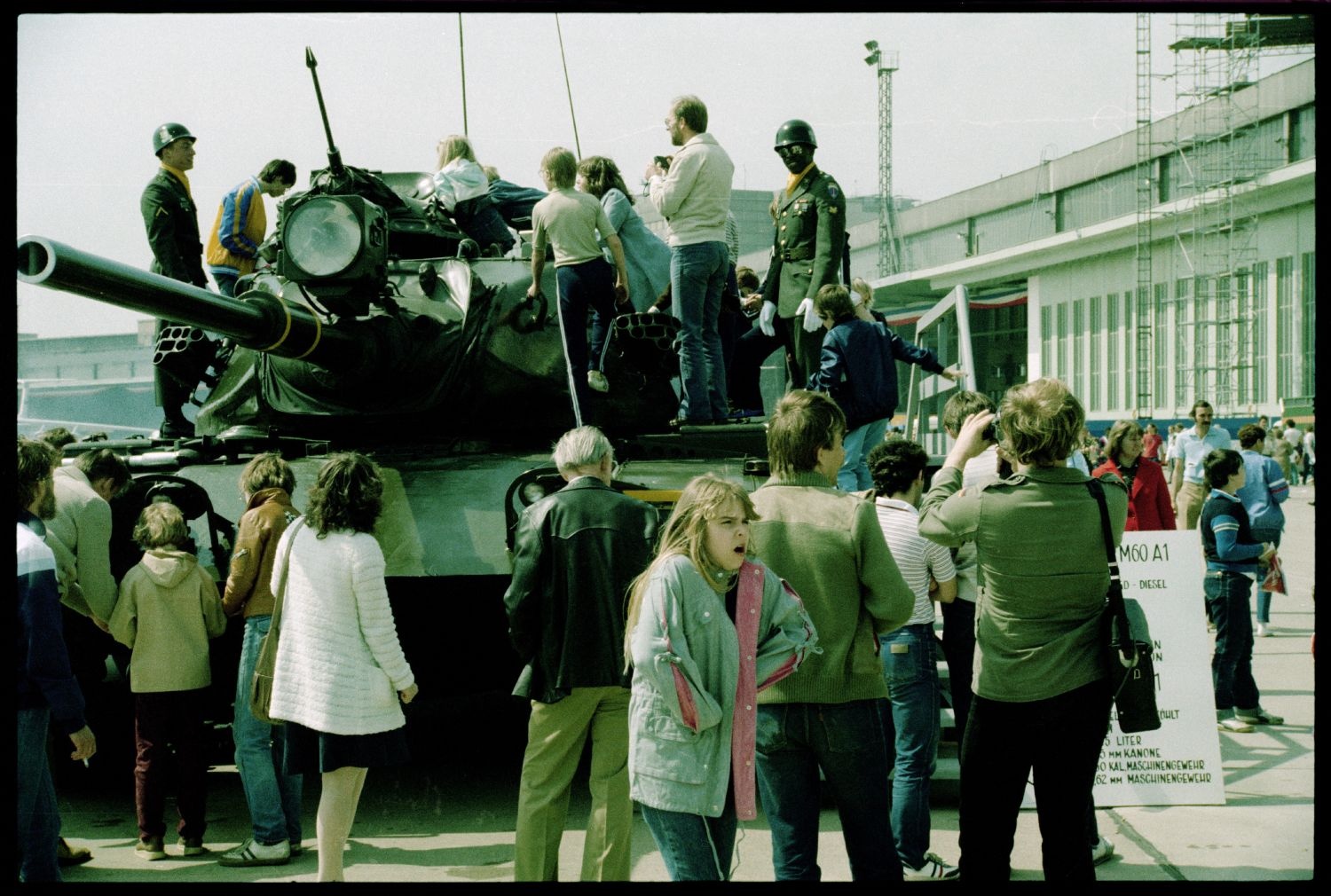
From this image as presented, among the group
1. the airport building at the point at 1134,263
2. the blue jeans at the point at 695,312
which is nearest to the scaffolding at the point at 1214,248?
the airport building at the point at 1134,263

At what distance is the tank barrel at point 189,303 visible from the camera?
195 inches

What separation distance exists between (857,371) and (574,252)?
1.50 meters

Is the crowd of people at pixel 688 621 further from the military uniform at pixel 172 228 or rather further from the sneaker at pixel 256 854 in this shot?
the military uniform at pixel 172 228

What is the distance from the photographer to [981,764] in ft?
14.9

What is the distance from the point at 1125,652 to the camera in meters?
4.40

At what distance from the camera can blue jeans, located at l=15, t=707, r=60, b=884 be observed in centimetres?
482

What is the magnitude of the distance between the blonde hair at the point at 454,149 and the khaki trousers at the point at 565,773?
4.02 m

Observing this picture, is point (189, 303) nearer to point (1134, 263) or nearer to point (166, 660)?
point (166, 660)

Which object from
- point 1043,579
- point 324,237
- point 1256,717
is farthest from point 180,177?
point 1256,717

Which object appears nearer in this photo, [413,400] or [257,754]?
[257,754]

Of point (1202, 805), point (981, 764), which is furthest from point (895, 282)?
point (981, 764)

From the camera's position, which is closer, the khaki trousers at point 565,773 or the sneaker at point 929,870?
the khaki trousers at point 565,773

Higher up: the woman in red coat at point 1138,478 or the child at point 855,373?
the child at point 855,373

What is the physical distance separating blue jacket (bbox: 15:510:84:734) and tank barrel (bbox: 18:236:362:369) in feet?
3.16
